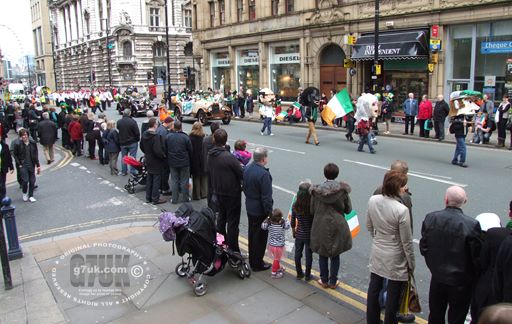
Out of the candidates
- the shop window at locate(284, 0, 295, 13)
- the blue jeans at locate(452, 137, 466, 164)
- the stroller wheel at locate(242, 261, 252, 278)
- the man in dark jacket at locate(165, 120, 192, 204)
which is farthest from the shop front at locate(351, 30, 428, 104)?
the stroller wheel at locate(242, 261, 252, 278)

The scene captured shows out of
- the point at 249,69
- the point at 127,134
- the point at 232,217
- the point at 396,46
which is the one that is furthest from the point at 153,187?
the point at 249,69

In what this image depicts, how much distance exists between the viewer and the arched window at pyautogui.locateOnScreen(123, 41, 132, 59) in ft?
212

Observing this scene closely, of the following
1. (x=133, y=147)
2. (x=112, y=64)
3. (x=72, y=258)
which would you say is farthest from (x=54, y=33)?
(x=72, y=258)

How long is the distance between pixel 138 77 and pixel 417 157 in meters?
55.6

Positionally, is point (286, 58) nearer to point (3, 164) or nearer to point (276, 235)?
point (3, 164)

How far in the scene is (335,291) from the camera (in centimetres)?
586

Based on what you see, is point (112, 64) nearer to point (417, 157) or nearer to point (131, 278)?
point (417, 157)

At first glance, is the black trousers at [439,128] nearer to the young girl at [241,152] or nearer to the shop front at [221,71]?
the young girl at [241,152]

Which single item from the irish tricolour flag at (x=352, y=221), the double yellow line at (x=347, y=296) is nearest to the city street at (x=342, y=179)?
the double yellow line at (x=347, y=296)

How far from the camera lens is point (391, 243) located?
14.9 ft

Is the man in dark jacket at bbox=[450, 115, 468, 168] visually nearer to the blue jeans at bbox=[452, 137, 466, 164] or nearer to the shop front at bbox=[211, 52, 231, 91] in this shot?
the blue jeans at bbox=[452, 137, 466, 164]

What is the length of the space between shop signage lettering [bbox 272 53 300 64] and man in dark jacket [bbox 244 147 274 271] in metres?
25.7

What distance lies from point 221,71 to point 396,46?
19.2m

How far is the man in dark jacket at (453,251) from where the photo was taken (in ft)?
13.2
